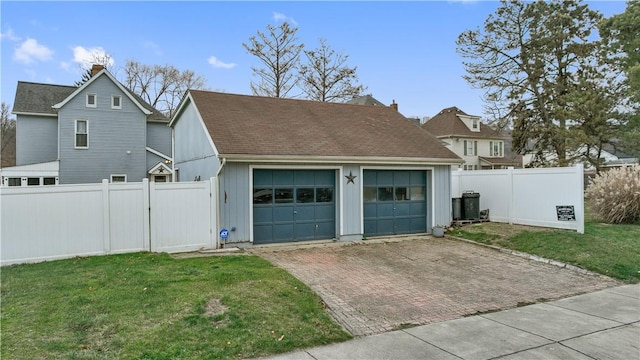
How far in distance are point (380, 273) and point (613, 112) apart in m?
22.8

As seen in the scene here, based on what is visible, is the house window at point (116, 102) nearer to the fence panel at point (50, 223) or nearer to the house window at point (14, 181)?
the house window at point (14, 181)

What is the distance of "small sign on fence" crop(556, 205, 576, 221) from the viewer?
38.1 feet

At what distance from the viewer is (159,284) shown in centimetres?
651

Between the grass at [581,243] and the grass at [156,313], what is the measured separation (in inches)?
264

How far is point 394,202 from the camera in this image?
12.9 metres

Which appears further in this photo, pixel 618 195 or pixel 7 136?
pixel 7 136

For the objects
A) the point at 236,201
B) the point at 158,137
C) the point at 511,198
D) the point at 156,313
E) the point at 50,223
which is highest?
the point at 158,137

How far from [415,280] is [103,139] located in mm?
19710

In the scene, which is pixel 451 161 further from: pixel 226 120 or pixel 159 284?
pixel 159 284

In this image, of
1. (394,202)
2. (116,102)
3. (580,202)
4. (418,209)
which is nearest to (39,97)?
(116,102)

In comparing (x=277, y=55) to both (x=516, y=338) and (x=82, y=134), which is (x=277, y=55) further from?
(x=516, y=338)

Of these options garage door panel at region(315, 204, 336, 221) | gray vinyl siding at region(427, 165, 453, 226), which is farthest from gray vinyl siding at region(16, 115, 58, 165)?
gray vinyl siding at region(427, 165, 453, 226)

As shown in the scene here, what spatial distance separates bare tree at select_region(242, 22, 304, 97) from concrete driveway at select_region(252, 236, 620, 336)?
66.2 ft

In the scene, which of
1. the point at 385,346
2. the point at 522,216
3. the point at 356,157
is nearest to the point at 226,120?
the point at 356,157
